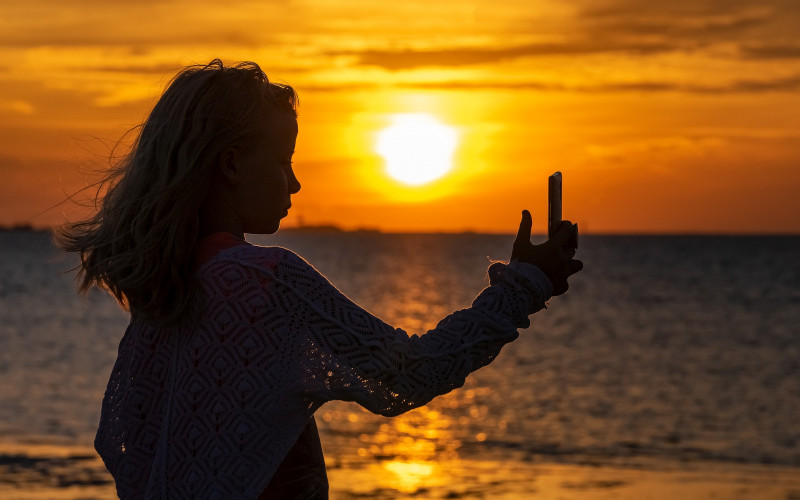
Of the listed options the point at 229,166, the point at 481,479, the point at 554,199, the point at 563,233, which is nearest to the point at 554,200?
the point at 554,199

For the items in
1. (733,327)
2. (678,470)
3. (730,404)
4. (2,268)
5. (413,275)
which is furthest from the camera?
(2,268)

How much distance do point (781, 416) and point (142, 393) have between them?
18.4m

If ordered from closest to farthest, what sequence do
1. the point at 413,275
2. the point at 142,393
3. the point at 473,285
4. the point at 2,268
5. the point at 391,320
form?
1. the point at 142,393
2. the point at 391,320
3. the point at 473,285
4. the point at 413,275
5. the point at 2,268

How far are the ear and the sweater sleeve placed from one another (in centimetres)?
20

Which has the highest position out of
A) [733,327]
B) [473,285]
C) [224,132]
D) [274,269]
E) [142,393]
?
[473,285]

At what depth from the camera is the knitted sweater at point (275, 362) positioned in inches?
82.5

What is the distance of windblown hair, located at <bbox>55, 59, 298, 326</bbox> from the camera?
6.95 ft

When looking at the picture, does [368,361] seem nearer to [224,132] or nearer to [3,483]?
[224,132]

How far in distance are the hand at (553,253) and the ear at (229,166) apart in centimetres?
59

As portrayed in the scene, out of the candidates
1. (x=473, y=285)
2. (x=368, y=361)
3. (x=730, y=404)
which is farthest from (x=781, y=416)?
(x=473, y=285)

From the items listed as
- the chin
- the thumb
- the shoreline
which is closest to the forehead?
the chin

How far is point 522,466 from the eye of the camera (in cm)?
1313

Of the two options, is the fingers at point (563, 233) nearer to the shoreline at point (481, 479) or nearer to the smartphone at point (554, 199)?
the smartphone at point (554, 199)

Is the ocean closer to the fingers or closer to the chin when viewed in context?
the chin
